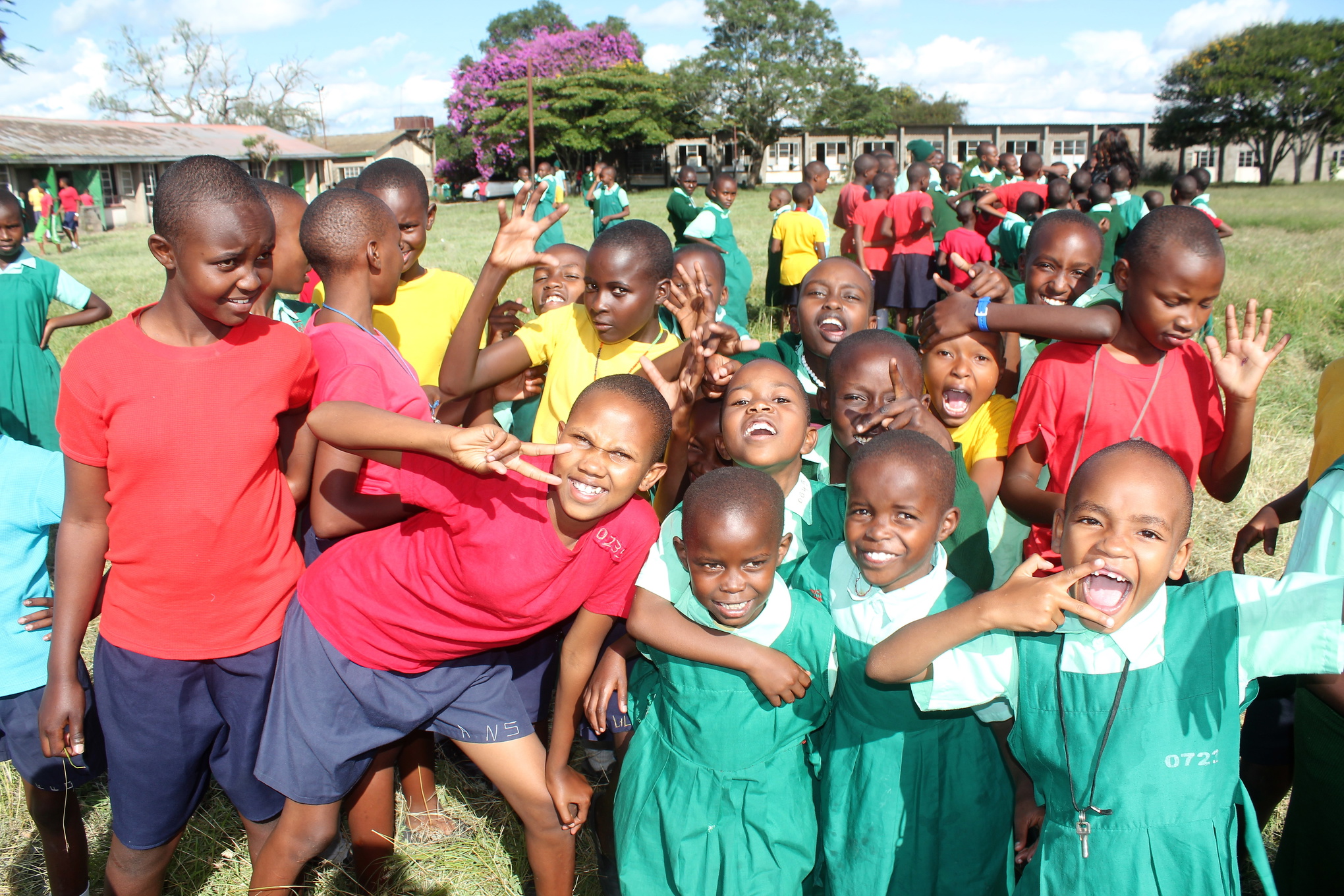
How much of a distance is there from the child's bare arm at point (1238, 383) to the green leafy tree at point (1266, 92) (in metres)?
43.8

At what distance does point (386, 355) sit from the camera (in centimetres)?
224

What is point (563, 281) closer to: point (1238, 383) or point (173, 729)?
point (173, 729)

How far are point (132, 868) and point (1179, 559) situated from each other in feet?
7.96

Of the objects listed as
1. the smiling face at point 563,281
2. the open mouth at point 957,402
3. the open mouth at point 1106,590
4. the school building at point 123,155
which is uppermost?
the school building at point 123,155

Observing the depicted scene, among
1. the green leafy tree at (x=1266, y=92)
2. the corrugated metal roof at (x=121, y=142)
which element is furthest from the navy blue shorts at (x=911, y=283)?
the green leafy tree at (x=1266, y=92)

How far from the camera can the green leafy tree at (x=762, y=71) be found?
40062 millimetres

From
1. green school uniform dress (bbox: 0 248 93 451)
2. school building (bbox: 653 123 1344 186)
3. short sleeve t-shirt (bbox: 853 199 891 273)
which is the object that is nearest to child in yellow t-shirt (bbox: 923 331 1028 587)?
green school uniform dress (bbox: 0 248 93 451)

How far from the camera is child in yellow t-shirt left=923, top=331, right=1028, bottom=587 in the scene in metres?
2.79

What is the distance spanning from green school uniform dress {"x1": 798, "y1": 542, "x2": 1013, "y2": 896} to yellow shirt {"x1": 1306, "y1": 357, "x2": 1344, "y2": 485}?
3.19 feet

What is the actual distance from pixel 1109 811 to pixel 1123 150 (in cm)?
1020

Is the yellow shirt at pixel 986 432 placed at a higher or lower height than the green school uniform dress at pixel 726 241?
lower

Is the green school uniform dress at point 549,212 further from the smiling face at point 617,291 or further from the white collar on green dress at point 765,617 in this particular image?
the white collar on green dress at point 765,617

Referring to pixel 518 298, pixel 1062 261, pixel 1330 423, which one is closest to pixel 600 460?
pixel 1330 423

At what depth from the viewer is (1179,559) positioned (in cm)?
174
